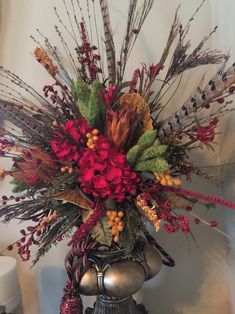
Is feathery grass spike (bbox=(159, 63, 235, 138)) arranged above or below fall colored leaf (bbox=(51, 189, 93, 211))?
above

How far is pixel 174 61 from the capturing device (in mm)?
785

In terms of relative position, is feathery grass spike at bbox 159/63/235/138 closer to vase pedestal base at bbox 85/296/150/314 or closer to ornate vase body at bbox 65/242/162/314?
ornate vase body at bbox 65/242/162/314

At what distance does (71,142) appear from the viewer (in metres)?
0.74

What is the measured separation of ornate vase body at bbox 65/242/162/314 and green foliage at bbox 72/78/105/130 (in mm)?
263

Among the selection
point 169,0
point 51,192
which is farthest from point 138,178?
point 169,0

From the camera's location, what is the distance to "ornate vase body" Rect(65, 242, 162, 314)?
0.75 meters

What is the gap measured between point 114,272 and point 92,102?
Answer: 0.33 m

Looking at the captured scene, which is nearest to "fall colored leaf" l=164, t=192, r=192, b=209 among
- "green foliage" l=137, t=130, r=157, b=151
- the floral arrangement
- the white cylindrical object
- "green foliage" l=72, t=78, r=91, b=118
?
the floral arrangement

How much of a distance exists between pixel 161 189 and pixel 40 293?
22.3 inches

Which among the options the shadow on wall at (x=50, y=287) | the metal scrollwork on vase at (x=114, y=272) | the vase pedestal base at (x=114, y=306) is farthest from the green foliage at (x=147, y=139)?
the shadow on wall at (x=50, y=287)

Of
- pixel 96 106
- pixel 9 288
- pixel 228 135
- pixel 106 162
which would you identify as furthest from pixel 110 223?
pixel 228 135

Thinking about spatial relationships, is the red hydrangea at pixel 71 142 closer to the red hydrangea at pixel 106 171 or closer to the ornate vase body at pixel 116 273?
the red hydrangea at pixel 106 171

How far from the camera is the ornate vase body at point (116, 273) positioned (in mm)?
750

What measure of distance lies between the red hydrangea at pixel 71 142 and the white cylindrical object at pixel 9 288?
0.33 metres
